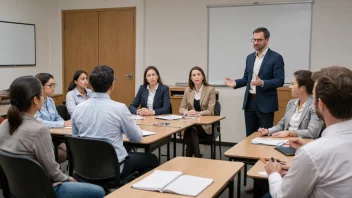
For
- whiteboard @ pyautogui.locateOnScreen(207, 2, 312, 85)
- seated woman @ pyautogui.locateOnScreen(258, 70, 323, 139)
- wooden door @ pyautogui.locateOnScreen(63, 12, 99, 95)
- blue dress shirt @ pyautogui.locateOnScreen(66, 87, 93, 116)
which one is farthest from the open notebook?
wooden door @ pyautogui.locateOnScreen(63, 12, 99, 95)

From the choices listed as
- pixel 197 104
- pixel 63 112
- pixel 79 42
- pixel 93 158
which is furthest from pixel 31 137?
pixel 79 42

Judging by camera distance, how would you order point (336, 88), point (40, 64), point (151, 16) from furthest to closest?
1. point (40, 64)
2. point (151, 16)
3. point (336, 88)

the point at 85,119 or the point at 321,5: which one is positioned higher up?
the point at 321,5

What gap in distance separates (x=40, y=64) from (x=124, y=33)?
174cm

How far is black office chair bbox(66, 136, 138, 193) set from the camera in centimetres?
256

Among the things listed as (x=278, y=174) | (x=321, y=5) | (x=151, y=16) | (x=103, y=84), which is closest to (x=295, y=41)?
(x=321, y=5)

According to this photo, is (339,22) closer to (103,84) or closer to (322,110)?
(103,84)

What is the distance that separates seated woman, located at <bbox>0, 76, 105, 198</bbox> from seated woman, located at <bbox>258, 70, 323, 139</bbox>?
5.74 feet

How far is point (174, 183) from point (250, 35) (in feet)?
14.5

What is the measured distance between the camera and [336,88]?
4.86 feet

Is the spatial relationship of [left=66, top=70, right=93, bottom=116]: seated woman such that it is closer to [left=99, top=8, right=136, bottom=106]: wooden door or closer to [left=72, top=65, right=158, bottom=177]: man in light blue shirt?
[left=72, top=65, right=158, bottom=177]: man in light blue shirt

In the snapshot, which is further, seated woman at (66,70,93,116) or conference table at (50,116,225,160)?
seated woman at (66,70,93,116)

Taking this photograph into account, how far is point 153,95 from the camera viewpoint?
485 centimetres

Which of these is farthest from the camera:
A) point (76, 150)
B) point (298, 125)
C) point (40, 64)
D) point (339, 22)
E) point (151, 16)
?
point (40, 64)
